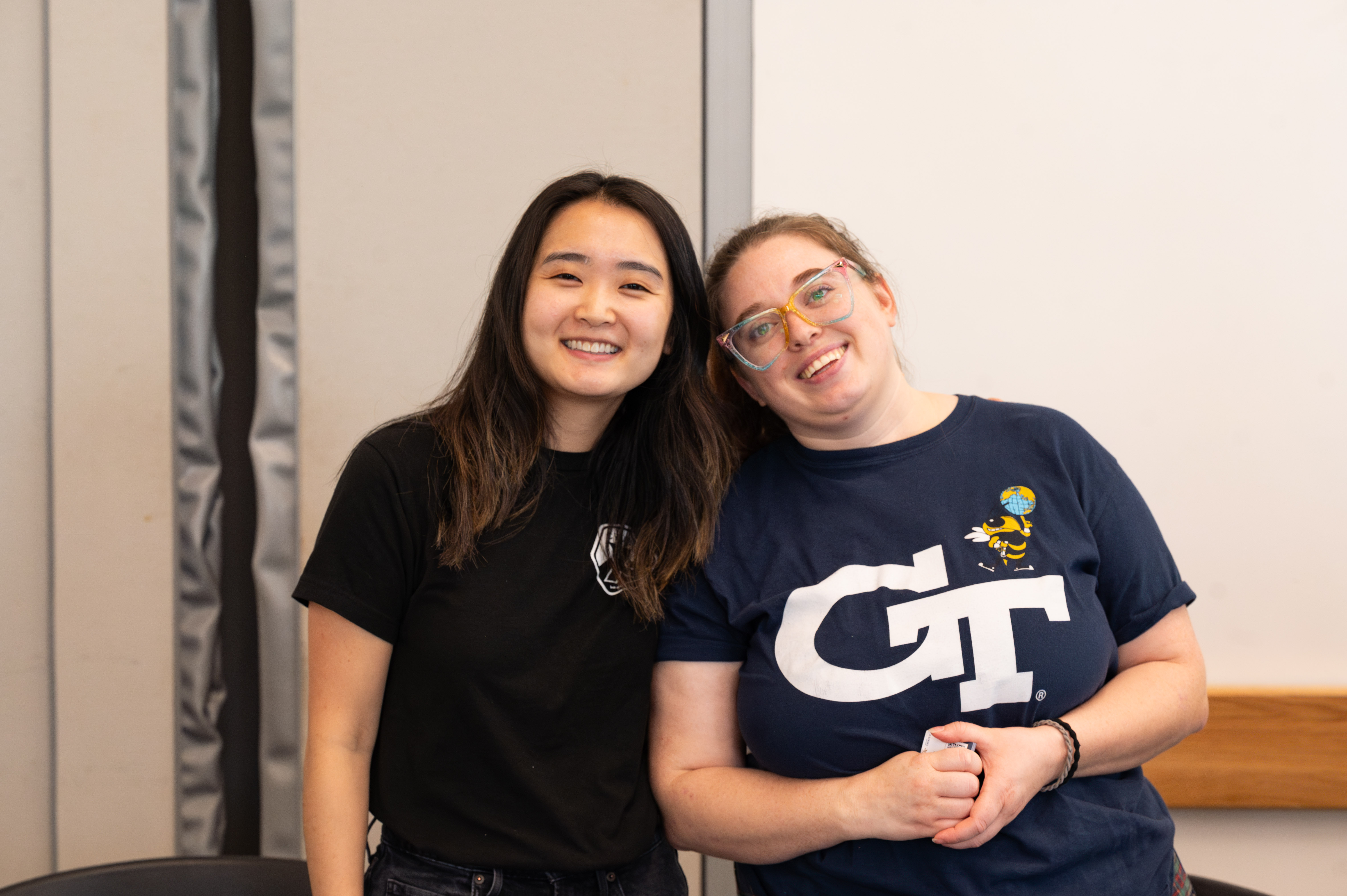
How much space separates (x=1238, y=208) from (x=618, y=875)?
6.08 ft

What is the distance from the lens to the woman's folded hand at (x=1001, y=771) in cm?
102

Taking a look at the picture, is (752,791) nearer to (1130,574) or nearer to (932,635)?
(932,635)

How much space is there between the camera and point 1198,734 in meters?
1.74

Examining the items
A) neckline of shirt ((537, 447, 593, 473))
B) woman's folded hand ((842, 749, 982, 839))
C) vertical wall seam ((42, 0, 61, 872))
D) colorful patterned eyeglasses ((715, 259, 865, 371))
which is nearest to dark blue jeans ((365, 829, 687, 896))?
woman's folded hand ((842, 749, 982, 839))

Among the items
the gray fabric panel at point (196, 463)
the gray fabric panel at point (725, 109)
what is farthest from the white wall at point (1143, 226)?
the gray fabric panel at point (196, 463)

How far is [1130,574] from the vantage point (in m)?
1.20

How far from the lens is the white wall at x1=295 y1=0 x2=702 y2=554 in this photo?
1747 mm

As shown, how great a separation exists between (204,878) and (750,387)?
3.97 ft

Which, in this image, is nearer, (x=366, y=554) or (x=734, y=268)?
(x=366, y=554)

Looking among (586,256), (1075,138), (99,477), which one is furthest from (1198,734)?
(99,477)

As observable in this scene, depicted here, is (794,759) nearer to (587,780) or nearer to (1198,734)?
(587,780)

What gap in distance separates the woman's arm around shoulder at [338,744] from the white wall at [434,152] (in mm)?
772

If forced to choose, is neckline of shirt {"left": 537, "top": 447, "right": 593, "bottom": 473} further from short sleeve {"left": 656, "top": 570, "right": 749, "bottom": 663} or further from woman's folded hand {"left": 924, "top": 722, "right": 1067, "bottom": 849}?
woman's folded hand {"left": 924, "top": 722, "right": 1067, "bottom": 849}

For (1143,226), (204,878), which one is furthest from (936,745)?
(1143,226)
